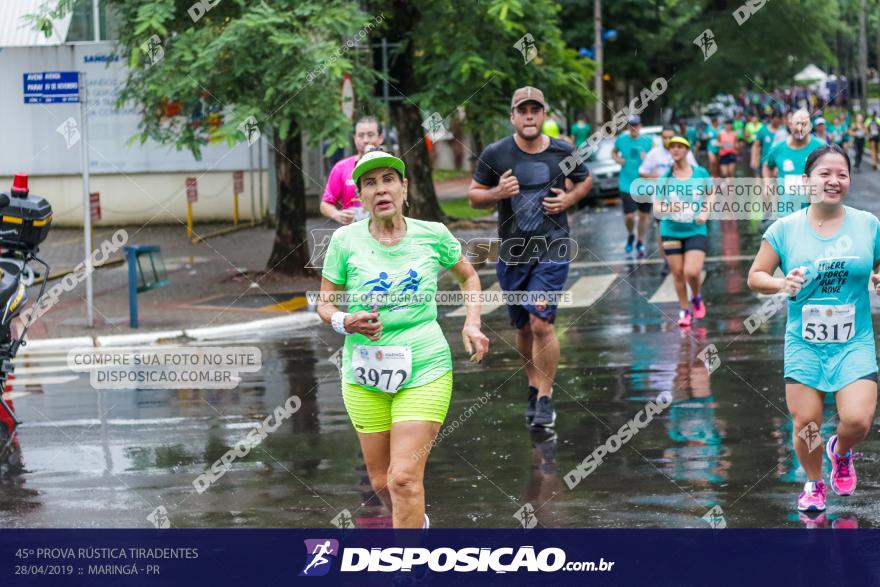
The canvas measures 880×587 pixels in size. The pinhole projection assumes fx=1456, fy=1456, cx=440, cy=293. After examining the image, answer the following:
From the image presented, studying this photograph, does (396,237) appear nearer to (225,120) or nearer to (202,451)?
(202,451)

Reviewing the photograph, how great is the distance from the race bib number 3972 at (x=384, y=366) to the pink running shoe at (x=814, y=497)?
91.8 inches

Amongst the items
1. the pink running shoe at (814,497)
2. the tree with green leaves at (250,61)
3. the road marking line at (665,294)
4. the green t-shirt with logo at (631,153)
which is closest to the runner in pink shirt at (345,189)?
the pink running shoe at (814,497)

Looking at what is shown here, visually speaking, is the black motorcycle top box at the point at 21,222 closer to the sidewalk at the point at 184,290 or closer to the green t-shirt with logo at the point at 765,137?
the sidewalk at the point at 184,290

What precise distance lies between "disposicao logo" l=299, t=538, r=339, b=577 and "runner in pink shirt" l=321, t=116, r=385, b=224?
12.9ft

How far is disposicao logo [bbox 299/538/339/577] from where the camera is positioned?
6555mm

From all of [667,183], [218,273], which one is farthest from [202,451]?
[218,273]

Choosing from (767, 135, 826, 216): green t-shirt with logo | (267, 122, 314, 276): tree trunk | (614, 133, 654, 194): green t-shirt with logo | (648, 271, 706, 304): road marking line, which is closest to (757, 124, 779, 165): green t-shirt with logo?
(614, 133, 654, 194): green t-shirt with logo

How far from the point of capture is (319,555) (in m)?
6.79

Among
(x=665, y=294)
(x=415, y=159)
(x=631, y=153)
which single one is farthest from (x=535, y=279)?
(x=415, y=159)

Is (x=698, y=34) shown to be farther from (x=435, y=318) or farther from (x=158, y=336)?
(x=435, y=318)

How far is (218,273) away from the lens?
23188 millimetres

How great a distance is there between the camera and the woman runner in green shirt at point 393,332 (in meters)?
6.34

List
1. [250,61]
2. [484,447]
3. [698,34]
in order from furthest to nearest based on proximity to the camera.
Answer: [698,34]
[250,61]
[484,447]

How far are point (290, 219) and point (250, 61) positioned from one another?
13.5 ft
